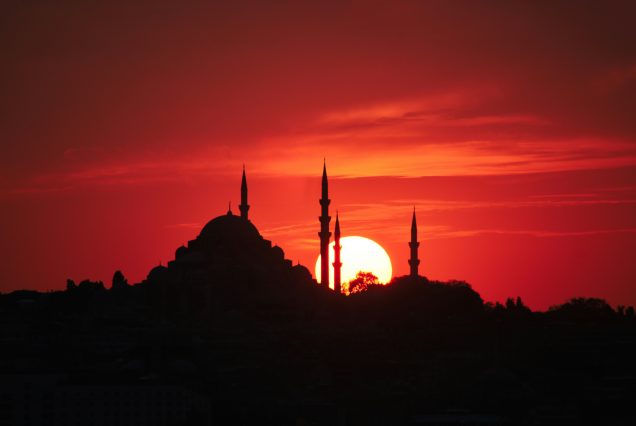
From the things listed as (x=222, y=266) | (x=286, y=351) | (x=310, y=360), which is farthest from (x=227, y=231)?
(x=310, y=360)

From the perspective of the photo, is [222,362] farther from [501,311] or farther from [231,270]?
[501,311]

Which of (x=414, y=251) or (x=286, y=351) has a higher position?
(x=414, y=251)

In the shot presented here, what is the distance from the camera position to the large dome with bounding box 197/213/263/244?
136125 mm

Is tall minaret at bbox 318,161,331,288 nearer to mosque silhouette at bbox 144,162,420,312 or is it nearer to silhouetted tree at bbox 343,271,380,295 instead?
mosque silhouette at bbox 144,162,420,312

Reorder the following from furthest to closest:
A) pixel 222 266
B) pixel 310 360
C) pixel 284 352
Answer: pixel 222 266 < pixel 284 352 < pixel 310 360

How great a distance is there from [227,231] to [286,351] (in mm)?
13829

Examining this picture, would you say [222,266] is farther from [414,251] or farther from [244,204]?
[414,251]

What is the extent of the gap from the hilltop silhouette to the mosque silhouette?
14 cm

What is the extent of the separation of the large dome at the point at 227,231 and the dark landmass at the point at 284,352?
15cm

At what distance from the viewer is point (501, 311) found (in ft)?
462

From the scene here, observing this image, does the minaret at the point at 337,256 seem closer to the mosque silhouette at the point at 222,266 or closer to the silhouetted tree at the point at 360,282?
the mosque silhouette at the point at 222,266

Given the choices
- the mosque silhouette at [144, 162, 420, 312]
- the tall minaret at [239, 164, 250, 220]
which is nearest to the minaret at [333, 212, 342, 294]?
the mosque silhouette at [144, 162, 420, 312]

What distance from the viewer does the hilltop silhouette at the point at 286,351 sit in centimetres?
11067

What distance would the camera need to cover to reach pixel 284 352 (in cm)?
12644
